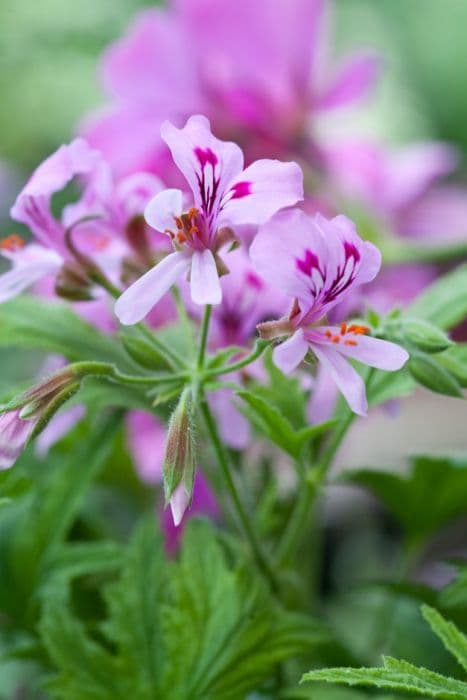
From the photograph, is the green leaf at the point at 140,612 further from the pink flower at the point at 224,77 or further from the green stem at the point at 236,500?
the pink flower at the point at 224,77

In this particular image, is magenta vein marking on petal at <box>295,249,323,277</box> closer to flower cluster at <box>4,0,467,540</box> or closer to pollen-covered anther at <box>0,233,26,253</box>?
flower cluster at <box>4,0,467,540</box>

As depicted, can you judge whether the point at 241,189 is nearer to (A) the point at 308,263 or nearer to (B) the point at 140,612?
(A) the point at 308,263

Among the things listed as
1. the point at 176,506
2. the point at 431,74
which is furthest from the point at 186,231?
the point at 431,74

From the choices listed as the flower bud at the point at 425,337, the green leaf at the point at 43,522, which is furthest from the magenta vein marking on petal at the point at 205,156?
the green leaf at the point at 43,522

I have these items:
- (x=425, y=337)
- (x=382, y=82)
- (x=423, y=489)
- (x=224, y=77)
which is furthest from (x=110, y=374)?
Result: (x=382, y=82)

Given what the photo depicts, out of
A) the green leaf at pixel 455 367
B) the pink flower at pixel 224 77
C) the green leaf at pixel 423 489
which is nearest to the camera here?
the green leaf at pixel 455 367

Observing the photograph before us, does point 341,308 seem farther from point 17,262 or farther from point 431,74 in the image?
point 431,74
